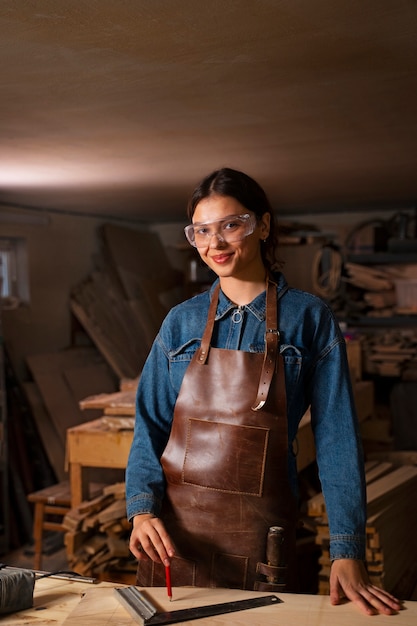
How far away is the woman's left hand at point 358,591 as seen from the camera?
1753 millimetres

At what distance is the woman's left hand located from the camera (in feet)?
5.75

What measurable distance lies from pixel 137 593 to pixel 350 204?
255 inches

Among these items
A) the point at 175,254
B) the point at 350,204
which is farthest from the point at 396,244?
the point at 175,254

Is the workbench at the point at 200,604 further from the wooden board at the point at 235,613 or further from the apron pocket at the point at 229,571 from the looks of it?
the apron pocket at the point at 229,571

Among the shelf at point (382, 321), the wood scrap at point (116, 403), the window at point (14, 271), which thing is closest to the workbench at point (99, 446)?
the wood scrap at point (116, 403)

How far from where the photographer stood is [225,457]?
2.11m

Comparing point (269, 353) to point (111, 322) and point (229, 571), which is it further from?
point (111, 322)

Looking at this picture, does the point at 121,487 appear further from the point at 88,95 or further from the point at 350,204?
the point at 350,204

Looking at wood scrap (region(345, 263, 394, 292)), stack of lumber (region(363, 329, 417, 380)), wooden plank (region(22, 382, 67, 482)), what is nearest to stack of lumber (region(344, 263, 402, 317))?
wood scrap (region(345, 263, 394, 292))

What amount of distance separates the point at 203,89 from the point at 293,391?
1.30m

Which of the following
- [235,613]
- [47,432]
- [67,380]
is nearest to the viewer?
[235,613]

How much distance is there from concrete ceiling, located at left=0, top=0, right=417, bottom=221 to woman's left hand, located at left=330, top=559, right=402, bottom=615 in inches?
59.1

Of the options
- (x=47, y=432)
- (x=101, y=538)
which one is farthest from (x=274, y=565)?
(x=47, y=432)

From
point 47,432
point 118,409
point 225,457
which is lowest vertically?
point 47,432
